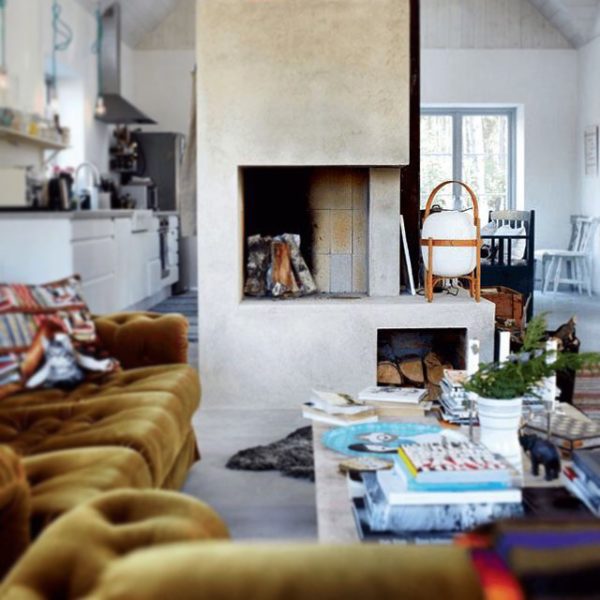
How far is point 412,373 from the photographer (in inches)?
172

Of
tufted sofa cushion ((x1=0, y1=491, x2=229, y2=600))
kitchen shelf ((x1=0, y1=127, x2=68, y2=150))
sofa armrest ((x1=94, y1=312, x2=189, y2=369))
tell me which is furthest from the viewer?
kitchen shelf ((x1=0, y1=127, x2=68, y2=150))

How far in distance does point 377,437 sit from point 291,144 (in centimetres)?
210

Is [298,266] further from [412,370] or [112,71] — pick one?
[112,71]

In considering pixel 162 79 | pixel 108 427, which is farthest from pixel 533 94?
pixel 108 427

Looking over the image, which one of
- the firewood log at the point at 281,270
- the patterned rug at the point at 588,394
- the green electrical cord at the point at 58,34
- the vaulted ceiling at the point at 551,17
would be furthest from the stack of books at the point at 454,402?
the vaulted ceiling at the point at 551,17

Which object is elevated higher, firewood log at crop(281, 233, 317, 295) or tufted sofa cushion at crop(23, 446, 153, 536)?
firewood log at crop(281, 233, 317, 295)

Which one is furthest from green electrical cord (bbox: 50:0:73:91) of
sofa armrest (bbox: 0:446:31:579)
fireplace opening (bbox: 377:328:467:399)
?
sofa armrest (bbox: 0:446:31:579)

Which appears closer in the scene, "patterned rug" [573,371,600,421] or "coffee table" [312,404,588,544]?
"coffee table" [312,404,588,544]

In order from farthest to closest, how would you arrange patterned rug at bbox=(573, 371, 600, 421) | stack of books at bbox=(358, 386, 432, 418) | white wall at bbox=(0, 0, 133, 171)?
1. white wall at bbox=(0, 0, 133, 171)
2. patterned rug at bbox=(573, 371, 600, 421)
3. stack of books at bbox=(358, 386, 432, 418)

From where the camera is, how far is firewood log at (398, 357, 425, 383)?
434 centimetres

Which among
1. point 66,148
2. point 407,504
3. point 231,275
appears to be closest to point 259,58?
point 231,275

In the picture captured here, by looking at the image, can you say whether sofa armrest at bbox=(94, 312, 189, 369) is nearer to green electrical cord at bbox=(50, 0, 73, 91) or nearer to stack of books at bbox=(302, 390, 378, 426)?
stack of books at bbox=(302, 390, 378, 426)

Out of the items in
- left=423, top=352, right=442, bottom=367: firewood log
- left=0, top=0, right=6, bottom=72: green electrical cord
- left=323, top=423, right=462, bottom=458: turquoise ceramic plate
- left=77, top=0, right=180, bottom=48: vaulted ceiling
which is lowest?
left=423, top=352, right=442, bottom=367: firewood log

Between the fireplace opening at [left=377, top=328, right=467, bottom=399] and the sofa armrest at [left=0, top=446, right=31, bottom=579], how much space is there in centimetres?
303
